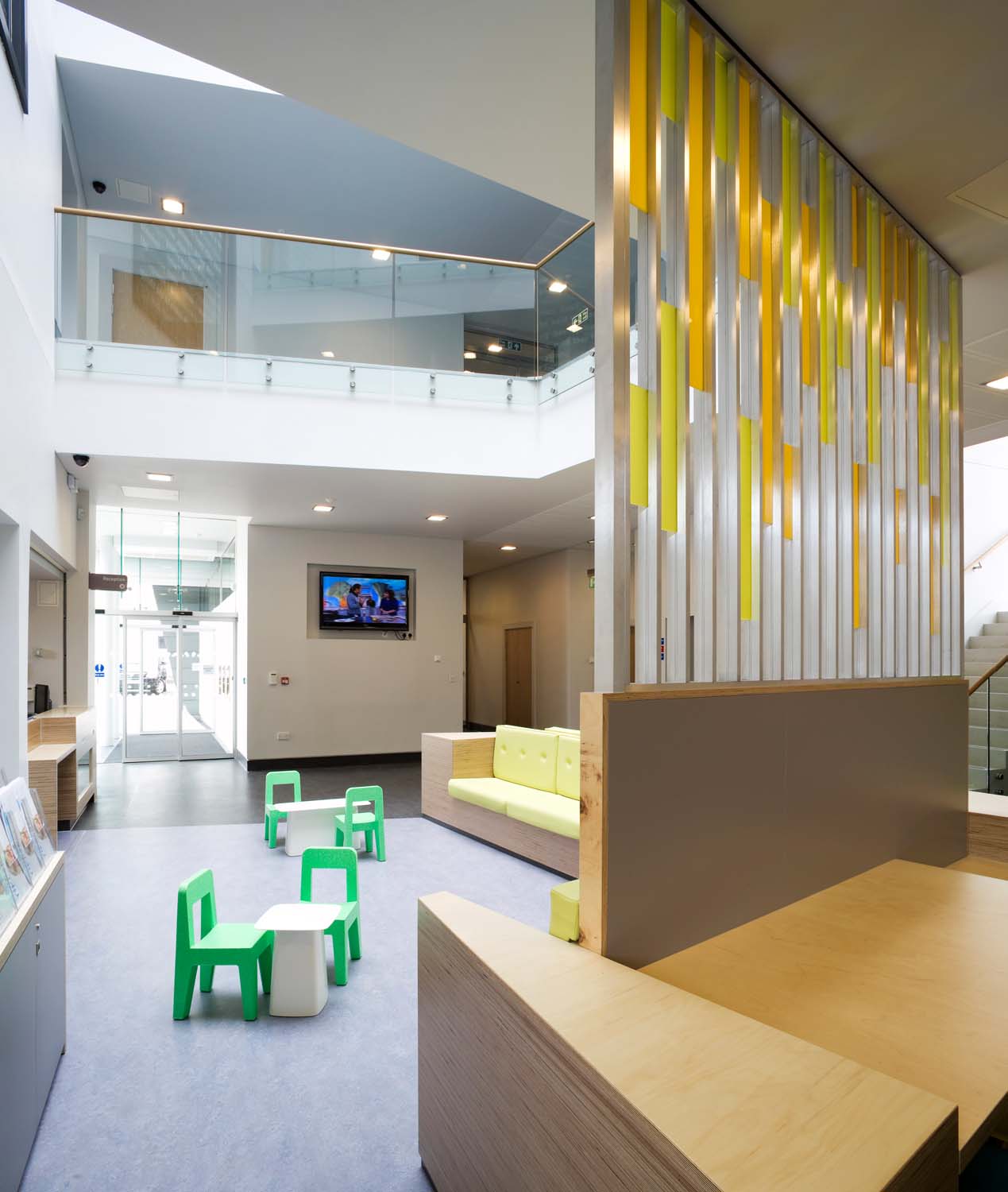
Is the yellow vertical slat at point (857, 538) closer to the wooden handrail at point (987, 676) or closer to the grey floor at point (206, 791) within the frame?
the wooden handrail at point (987, 676)

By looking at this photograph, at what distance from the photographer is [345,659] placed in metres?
10.8

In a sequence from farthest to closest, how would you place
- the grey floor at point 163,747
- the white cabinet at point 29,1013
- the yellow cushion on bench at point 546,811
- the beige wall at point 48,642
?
the grey floor at point 163,747, the beige wall at point 48,642, the yellow cushion on bench at point 546,811, the white cabinet at point 29,1013

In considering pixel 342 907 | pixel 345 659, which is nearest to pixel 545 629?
pixel 345 659

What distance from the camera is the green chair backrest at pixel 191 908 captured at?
10.8 feet

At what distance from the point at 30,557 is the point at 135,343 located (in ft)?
6.77

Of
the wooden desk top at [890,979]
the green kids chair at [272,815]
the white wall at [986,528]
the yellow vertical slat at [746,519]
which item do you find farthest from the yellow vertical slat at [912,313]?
the white wall at [986,528]

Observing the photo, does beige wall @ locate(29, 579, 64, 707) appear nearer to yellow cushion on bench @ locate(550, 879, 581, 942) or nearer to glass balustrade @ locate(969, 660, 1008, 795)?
yellow cushion on bench @ locate(550, 879, 581, 942)

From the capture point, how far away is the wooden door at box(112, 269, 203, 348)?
22.6 feet

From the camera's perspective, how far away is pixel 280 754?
1039 centimetres

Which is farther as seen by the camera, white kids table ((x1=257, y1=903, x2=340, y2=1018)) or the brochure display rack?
white kids table ((x1=257, y1=903, x2=340, y2=1018))

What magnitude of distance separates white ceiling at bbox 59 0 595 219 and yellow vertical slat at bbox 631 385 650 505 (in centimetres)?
116

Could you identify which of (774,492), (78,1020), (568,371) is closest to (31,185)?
(568,371)

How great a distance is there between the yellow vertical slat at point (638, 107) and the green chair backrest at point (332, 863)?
3150 millimetres

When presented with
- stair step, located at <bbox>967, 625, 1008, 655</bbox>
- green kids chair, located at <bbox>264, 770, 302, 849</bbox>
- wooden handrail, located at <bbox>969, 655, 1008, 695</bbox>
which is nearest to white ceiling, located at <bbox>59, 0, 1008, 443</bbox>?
wooden handrail, located at <bbox>969, 655, 1008, 695</bbox>
